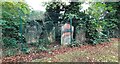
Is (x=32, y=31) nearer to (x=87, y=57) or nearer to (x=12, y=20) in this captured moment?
(x=12, y=20)

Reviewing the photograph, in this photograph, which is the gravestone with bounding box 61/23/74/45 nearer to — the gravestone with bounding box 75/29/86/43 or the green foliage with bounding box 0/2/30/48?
the gravestone with bounding box 75/29/86/43

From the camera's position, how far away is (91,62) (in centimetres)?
469

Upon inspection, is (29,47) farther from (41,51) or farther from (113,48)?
(113,48)

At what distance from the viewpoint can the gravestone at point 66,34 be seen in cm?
676

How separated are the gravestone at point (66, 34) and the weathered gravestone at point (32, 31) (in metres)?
1.04

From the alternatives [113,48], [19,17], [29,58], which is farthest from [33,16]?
[113,48]

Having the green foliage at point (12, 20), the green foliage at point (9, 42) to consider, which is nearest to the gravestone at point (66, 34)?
the green foliage at point (12, 20)

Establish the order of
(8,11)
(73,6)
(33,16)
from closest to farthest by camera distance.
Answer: (8,11)
(33,16)
(73,6)

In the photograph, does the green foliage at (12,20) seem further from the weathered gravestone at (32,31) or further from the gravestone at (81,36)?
the gravestone at (81,36)

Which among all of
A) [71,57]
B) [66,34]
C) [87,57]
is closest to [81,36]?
[66,34]

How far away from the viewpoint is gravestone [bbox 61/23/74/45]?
6764 millimetres

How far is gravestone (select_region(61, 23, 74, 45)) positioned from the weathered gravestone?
1.04 m

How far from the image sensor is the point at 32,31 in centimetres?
616

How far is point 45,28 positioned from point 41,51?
1143 mm
